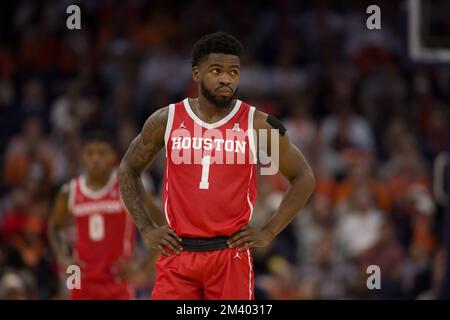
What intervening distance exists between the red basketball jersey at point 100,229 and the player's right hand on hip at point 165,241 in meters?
2.58

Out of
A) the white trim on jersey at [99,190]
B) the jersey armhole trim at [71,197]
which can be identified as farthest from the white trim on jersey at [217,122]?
the jersey armhole trim at [71,197]

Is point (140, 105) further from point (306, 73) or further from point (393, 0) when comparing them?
point (393, 0)

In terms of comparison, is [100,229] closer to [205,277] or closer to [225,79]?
[205,277]

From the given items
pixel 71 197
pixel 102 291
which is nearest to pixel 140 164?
pixel 102 291

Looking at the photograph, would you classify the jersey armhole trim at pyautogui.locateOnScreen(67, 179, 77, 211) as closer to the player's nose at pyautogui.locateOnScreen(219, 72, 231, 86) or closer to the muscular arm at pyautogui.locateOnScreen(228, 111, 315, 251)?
the muscular arm at pyautogui.locateOnScreen(228, 111, 315, 251)

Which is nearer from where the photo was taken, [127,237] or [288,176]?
[288,176]

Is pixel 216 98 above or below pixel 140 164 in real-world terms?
above

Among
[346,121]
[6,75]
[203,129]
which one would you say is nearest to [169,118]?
[203,129]

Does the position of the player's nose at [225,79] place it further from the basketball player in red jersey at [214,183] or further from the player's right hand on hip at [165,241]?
the player's right hand on hip at [165,241]

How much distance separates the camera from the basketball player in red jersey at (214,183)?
253 inches

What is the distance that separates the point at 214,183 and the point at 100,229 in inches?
119

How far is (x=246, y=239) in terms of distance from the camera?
646cm

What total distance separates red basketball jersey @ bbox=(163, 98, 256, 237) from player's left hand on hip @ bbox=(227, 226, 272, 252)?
0.14 ft
